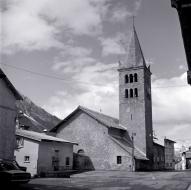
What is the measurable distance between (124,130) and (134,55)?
14214mm

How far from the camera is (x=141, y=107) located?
49219 mm

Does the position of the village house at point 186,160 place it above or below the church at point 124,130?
below

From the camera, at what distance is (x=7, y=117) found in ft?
82.1

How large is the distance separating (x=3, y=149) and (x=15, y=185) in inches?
308

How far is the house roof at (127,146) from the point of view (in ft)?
136

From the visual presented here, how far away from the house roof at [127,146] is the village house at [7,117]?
19.4m

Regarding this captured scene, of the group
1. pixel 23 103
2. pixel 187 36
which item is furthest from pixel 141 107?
pixel 23 103

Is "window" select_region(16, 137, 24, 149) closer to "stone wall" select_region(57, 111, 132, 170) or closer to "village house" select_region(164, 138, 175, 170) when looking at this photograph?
"stone wall" select_region(57, 111, 132, 170)

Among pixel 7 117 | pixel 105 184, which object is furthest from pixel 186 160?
pixel 7 117

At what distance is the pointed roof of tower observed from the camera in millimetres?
52375

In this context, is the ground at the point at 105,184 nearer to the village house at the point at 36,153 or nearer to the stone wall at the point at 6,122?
the stone wall at the point at 6,122

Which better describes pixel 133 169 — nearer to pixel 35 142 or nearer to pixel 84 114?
pixel 84 114

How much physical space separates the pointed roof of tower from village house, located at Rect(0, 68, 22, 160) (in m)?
30.4

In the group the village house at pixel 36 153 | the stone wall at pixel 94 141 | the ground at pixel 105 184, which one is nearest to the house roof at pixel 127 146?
the stone wall at pixel 94 141
